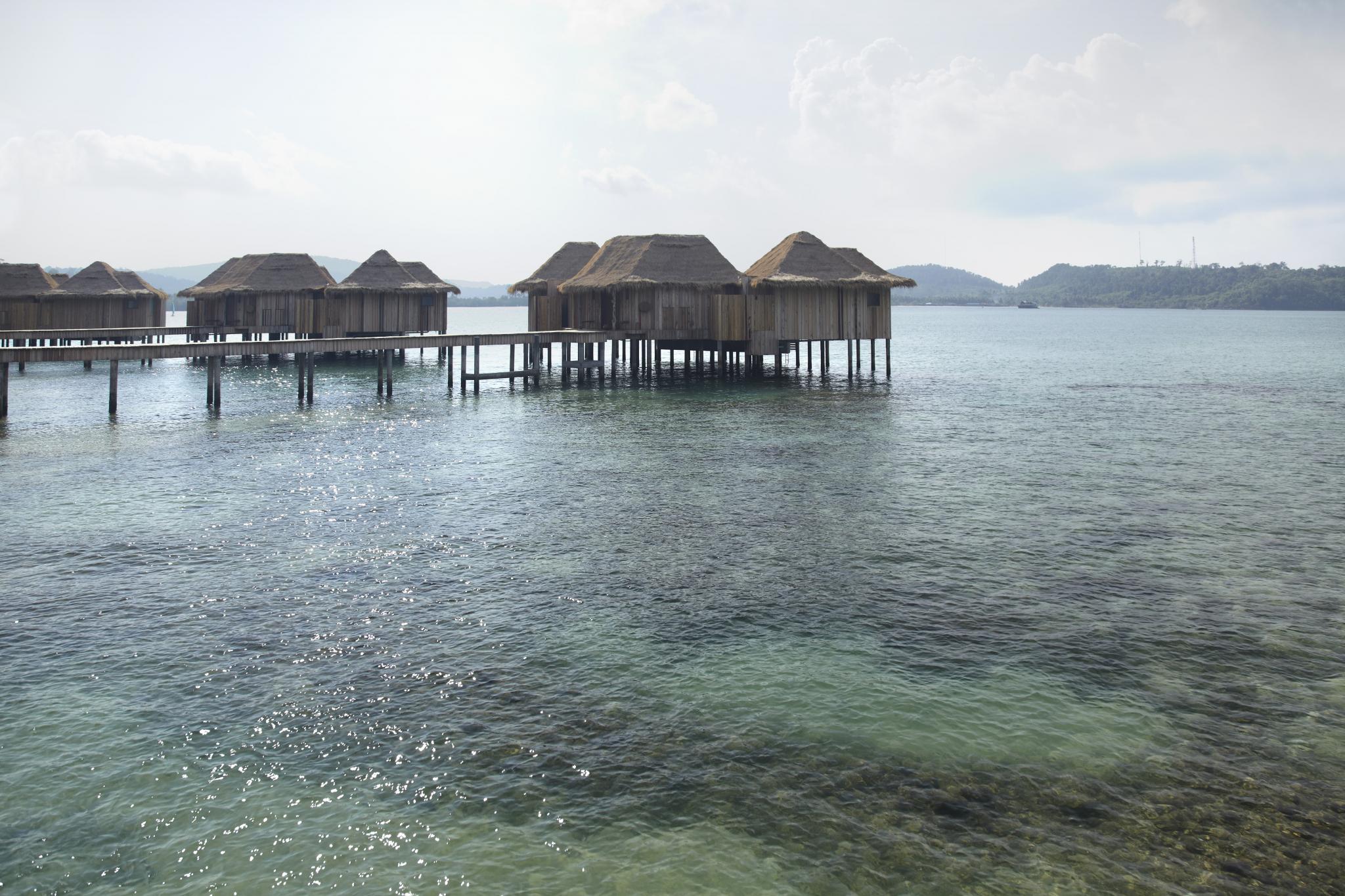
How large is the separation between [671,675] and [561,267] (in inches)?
1731

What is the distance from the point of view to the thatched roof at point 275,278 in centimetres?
5084

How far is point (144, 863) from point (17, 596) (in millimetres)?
6598

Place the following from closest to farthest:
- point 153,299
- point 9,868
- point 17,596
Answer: point 9,868 < point 17,596 < point 153,299

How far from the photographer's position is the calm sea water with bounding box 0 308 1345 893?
6.22 metres

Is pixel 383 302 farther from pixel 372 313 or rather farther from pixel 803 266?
pixel 803 266

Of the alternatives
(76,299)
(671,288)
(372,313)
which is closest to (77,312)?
(76,299)

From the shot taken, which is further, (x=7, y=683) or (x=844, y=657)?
(x=844, y=657)

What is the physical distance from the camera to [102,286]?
51406 millimetres

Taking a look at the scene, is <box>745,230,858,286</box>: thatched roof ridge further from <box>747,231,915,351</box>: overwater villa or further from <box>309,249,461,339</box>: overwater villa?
<box>309,249,461,339</box>: overwater villa

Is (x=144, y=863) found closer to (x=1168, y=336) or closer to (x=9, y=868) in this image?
(x=9, y=868)

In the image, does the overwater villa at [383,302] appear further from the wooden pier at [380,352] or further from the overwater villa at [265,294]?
the wooden pier at [380,352]

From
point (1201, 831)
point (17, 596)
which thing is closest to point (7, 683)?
point (17, 596)

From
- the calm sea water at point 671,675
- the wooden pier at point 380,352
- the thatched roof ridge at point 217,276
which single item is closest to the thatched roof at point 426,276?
the wooden pier at point 380,352

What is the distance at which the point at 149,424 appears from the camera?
86.1ft
